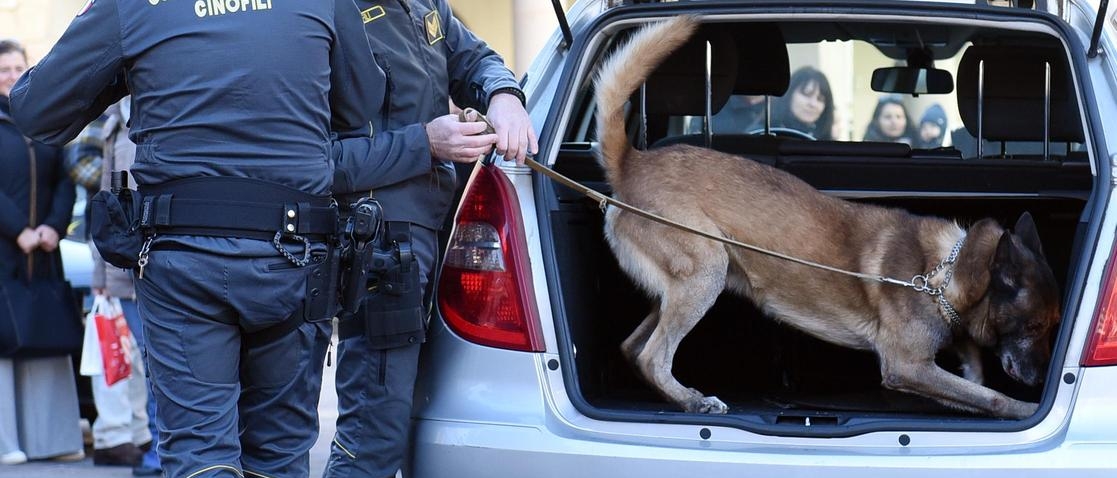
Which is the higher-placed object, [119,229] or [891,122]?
[119,229]

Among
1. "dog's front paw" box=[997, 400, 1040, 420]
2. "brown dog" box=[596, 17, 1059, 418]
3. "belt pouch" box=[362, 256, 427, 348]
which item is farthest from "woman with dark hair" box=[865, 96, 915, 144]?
"belt pouch" box=[362, 256, 427, 348]

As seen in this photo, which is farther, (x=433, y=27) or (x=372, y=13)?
(x=433, y=27)

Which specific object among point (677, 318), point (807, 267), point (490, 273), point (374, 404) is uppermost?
point (490, 273)

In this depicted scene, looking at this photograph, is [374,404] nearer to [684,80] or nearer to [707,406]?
[707,406]

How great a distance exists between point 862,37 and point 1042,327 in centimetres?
228

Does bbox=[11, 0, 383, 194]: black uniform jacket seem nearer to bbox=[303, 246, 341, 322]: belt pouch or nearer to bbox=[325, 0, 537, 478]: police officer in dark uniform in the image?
bbox=[303, 246, 341, 322]: belt pouch

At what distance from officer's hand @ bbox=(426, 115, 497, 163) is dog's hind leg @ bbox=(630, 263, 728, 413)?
30.9 inches

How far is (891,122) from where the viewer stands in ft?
25.4

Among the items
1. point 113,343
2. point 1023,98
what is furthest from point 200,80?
point 113,343

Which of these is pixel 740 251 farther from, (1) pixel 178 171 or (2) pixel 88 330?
(2) pixel 88 330

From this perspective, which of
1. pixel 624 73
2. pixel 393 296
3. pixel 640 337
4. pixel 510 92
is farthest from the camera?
pixel 640 337

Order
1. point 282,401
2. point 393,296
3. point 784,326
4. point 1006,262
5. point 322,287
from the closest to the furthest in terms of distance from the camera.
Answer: point 322,287
point 282,401
point 393,296
point 1006,262
point 784,326

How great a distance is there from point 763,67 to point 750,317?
4.11ft

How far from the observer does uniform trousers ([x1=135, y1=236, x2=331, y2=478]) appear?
107 inches
